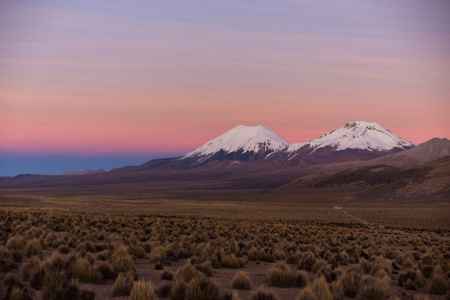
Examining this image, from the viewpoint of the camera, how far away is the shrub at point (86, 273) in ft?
33.3

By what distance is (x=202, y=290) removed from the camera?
28.5 feet

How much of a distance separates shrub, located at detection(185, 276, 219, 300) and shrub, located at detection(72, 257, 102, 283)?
253cm

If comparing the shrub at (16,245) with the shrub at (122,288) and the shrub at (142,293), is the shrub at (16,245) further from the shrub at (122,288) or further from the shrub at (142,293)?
the shrub at (142,293)

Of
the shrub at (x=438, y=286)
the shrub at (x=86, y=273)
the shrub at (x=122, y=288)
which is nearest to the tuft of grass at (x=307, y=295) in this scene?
the shrub at (x=122, y=288)

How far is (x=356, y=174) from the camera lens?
156375 mm

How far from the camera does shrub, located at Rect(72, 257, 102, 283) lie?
33.3 ft

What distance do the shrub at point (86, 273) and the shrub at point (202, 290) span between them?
253cm

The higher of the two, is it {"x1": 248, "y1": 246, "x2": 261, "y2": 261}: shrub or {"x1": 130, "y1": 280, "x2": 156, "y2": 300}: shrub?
{"x1": 130, "y1": 280, "x2": 156, "y2": 300}: shrub

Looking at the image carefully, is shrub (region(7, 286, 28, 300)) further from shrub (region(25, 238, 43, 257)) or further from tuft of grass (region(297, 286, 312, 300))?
shrub (region(25, 238, 43, 257))

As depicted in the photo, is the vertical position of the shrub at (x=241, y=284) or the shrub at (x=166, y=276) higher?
the shrub at (x=166, y=276)

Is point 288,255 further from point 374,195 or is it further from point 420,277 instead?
point 374,195

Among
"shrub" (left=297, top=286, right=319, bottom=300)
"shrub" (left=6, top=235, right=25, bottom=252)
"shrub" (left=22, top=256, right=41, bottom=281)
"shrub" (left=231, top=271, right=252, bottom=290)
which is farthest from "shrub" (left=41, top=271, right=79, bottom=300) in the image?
"shrub" (left=6, top=235, right=25, bottom=252)

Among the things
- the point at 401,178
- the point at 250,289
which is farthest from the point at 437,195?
the point at 250,289

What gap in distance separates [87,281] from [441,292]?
26.8 feet
